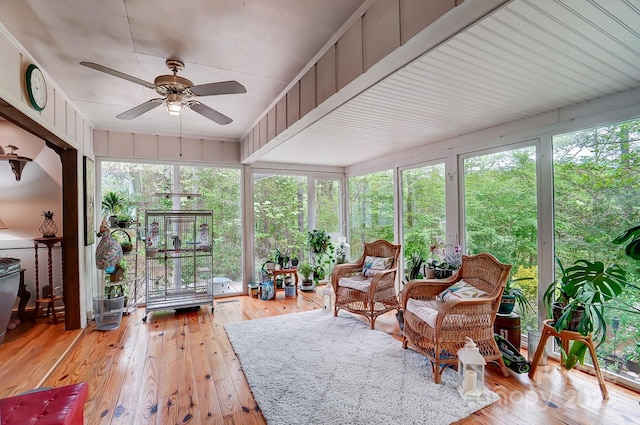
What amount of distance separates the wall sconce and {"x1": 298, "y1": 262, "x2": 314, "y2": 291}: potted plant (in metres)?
4.11

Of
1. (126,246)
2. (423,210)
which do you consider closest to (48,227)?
(126,246)

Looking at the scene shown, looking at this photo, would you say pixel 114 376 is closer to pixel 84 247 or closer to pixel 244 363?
pixel 244 363

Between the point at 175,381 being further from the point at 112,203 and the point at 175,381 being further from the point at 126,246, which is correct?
the point at 112,203

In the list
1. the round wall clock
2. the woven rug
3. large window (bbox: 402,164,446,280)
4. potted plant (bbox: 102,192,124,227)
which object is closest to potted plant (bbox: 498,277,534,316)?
the woven rug

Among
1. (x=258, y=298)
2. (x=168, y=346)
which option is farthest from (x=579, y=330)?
(x=258, y=298)

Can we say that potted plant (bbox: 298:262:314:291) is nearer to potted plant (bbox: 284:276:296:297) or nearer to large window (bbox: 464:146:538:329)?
potted plant (bbox: 284:276:296:297)

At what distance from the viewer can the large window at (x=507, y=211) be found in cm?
310

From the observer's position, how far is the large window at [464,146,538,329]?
3.10m

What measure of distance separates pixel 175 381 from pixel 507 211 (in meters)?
3.73

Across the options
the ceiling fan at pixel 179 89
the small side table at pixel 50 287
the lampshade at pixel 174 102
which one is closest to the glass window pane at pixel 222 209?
the small side table at pixel 50 287

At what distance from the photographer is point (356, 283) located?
379 cm

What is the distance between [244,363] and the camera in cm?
277

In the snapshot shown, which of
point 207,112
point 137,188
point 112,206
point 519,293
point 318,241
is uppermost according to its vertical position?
point 207,112

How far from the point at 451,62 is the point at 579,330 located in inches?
87.9
